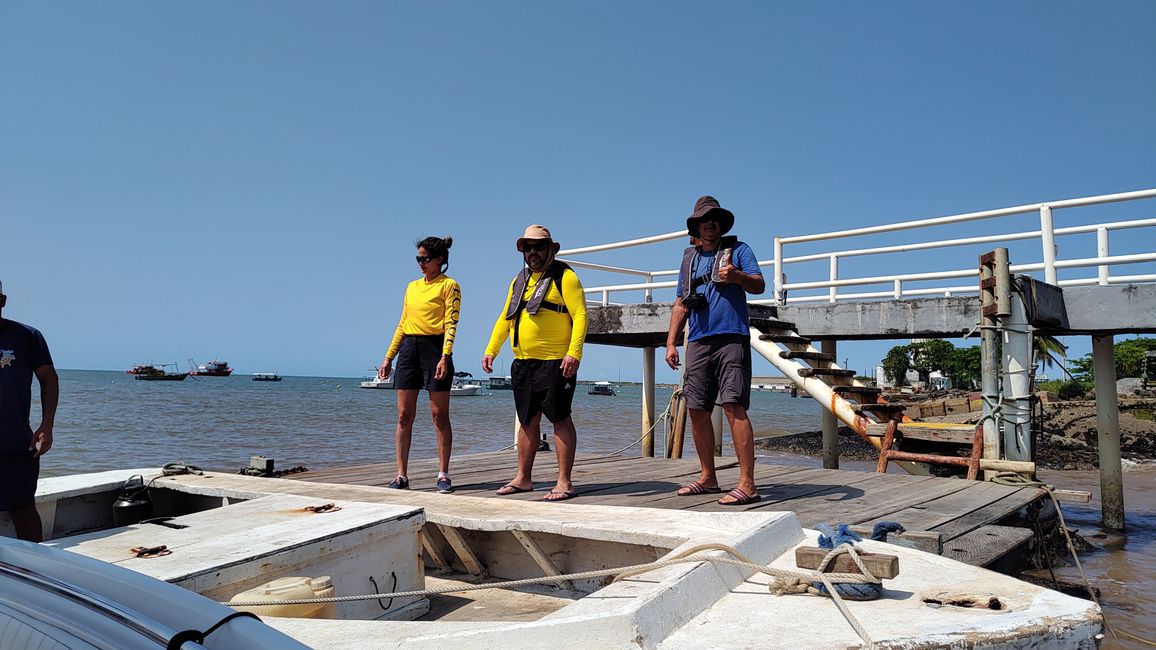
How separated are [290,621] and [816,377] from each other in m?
7.18

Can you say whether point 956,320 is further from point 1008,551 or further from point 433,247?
point 433,247

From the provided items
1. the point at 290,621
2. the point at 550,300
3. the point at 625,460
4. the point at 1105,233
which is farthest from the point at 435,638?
the point at 1105,233

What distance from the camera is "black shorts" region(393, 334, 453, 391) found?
5348 mm

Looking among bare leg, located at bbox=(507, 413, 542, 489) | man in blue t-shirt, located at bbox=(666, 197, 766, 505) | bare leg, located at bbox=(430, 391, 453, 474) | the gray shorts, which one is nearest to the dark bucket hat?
man in blue t-shirt, located at bbox=(666, 197, 766, 505)

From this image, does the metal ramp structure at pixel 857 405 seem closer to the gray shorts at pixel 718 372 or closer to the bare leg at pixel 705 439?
the bare leg at pixel 705 439

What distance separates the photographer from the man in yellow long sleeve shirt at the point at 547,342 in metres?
4.70

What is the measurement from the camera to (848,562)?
8.00 feet

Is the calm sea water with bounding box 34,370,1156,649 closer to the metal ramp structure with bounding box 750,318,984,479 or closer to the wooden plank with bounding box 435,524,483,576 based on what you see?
the metal ramp structure with bounding box 750,318,984,479

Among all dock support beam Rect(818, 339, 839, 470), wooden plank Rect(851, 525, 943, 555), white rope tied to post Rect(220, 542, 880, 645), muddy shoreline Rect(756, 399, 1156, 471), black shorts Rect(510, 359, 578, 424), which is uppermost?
black shorts Rect(510, 359, 578, 424)

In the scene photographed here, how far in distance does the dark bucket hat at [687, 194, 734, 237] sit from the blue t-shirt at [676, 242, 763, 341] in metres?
0.17

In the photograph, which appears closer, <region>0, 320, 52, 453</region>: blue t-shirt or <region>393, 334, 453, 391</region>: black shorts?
<region>0, 320, 52, 453</region>: blue t-shirt

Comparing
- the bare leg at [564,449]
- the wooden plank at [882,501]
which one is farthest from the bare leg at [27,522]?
the wooden plank at [882,501]

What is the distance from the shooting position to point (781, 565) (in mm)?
2756

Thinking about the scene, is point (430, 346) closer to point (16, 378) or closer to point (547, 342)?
point (547, 342)
